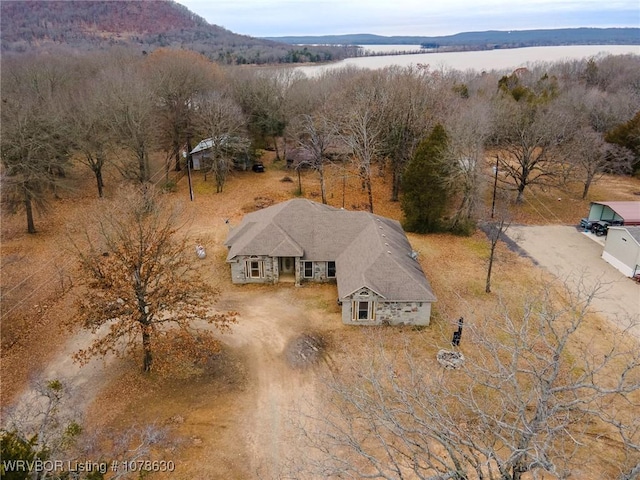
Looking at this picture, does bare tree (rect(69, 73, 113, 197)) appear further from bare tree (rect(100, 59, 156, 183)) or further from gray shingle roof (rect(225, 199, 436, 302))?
gray shingle roof (rect(225, 199, 436, 302))

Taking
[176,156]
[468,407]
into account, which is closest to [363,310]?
[468,407]

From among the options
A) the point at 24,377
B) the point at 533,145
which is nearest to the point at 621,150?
the point at 533,145

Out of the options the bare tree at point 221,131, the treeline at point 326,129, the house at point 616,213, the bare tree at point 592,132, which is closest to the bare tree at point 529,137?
the treeline at point 326,129

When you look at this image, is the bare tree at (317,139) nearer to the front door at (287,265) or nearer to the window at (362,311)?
the front door at (287,265)

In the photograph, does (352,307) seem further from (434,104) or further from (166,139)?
(166,139)

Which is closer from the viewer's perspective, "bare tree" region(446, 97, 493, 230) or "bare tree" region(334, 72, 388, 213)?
"bare tree" region(446, 97, 493, 230)

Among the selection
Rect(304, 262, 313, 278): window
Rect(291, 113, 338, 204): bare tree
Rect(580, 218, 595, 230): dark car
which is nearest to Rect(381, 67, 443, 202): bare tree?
Rect(291, 113, 338, 204): bare tree
